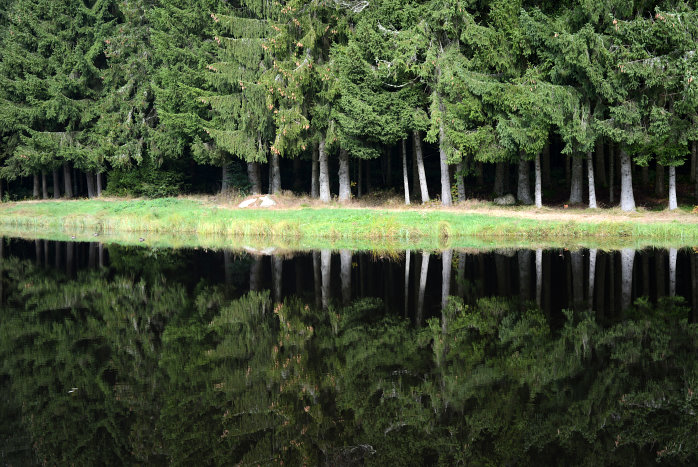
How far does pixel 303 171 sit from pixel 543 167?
66.5 feet

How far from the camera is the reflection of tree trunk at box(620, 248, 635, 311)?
40.6 ft

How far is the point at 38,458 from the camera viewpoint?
633cm

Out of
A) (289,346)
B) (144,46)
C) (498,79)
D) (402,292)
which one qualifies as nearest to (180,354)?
(289,346)

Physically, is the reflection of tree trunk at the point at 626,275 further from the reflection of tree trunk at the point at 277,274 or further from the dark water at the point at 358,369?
the reflection of tree trunk at the point at 277,274

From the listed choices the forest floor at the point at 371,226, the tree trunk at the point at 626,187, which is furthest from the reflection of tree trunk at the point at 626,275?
the tree trunk at the point at 626,187

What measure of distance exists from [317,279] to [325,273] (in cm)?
76

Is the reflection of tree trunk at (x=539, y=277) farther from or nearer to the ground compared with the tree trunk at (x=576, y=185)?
nearer to the ground

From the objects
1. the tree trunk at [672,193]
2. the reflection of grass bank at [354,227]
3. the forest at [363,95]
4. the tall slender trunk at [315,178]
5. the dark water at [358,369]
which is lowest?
the dark water at [358,369]

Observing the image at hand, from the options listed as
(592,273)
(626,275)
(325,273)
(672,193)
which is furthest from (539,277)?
(672,193)

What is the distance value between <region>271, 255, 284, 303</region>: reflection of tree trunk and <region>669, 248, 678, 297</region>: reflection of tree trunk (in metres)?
8.20

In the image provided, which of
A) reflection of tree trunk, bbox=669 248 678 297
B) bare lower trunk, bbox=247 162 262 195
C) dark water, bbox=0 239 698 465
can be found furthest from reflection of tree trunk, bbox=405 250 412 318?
bare lower trunk, bbox=247 162 262 195

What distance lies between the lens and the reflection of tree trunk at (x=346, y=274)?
1367 centimetres

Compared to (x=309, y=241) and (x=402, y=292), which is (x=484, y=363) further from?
(x=309, y=241)

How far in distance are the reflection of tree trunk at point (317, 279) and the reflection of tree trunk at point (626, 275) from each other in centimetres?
596
